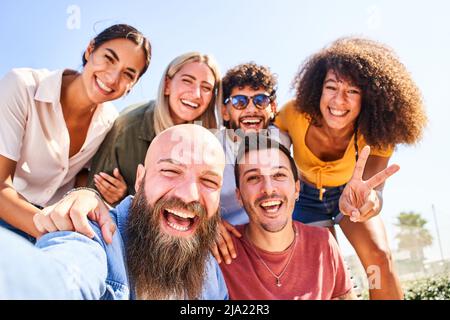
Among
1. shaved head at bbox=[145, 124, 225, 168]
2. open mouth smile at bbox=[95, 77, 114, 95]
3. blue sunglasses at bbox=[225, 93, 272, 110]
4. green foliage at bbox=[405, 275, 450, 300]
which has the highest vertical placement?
open mouth smile at bbox=[95, 77, 114, 95]

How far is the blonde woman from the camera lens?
8.34 feet

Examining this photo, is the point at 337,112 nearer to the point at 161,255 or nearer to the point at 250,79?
the point at 250,79

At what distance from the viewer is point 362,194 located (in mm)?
2264

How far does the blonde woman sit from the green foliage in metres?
5.82

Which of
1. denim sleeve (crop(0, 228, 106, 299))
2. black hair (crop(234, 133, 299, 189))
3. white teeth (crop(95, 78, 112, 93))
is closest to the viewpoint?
denim sleeve (crop(0, 228, 106, 299))

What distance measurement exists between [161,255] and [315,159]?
1355 millimetres

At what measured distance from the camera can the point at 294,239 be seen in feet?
7.44

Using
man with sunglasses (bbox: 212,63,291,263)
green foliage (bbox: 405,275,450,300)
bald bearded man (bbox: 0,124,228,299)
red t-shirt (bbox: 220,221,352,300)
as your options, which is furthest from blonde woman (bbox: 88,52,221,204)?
green foliage (bbox: 405,275,450,300)

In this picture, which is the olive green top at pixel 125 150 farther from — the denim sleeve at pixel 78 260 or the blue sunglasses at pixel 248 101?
the denim sleeve at pixel 78 260

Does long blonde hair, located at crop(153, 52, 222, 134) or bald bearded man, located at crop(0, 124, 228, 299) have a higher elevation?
long blonde hair, located at crop(153, 52, 222, 134)

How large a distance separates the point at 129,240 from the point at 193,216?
1.02 feet

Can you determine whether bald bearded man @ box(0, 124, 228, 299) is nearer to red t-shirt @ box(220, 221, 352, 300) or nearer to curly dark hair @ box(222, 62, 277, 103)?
red t-shirt @ box(220, 221, 352, 300)

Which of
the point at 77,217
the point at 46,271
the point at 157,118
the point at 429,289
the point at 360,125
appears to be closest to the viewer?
the point at 46,271

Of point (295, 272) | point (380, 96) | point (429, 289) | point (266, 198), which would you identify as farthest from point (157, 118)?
point (429, 289)
